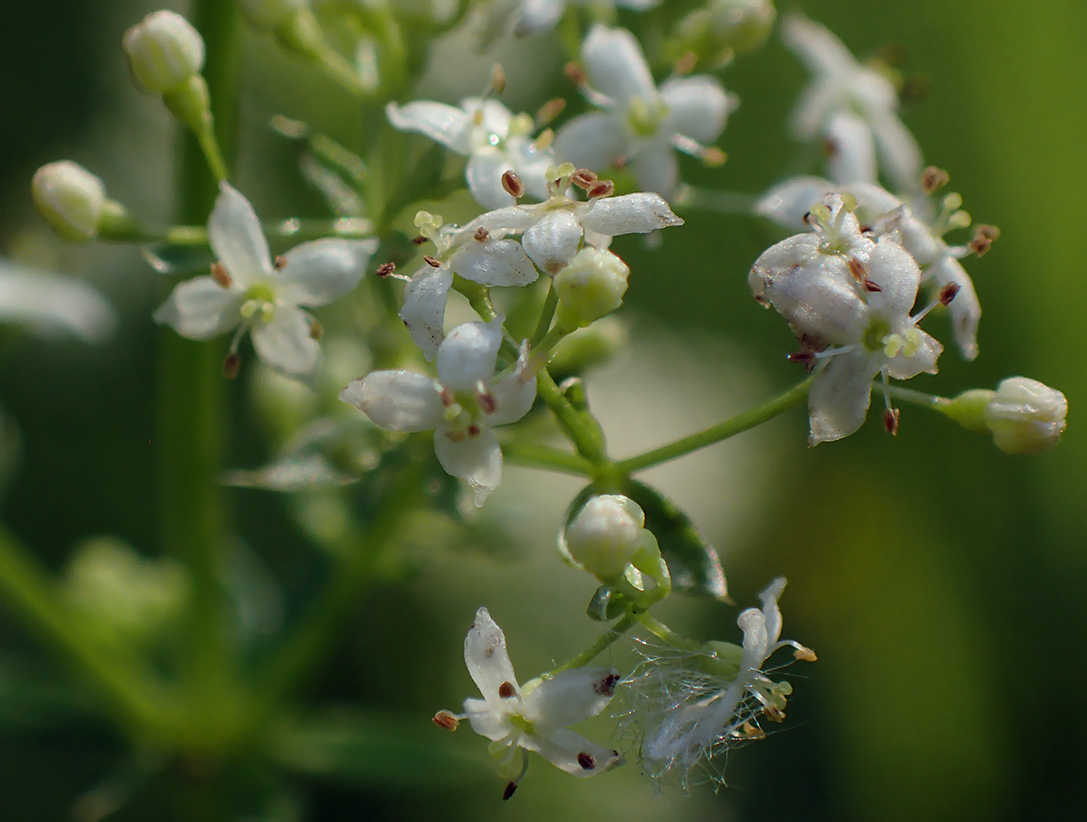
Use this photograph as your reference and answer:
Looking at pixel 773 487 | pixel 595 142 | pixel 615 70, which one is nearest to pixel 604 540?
pixel 595 142

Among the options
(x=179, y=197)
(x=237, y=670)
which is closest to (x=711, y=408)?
(x=237, y=670)

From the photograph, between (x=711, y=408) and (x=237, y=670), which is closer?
(x=237, y=670)

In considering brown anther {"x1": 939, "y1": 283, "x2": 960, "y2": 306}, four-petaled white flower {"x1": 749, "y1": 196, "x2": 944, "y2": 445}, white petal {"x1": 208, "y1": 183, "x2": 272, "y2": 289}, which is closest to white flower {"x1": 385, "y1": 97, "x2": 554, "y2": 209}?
white petal {"x1": 208, "y1": 183, "x2": 272, "y2": 289}

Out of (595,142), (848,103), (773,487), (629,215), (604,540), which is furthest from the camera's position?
(773,487)

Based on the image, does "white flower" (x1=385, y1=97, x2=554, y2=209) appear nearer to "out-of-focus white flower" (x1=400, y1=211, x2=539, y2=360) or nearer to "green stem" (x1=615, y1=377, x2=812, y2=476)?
"out-of-focus white flower" (x1=400, y1=211, x2=539, y2=360)

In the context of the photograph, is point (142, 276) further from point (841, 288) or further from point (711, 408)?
point (841, 288)

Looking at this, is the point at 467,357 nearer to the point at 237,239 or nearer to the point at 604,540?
the point at 604,540
